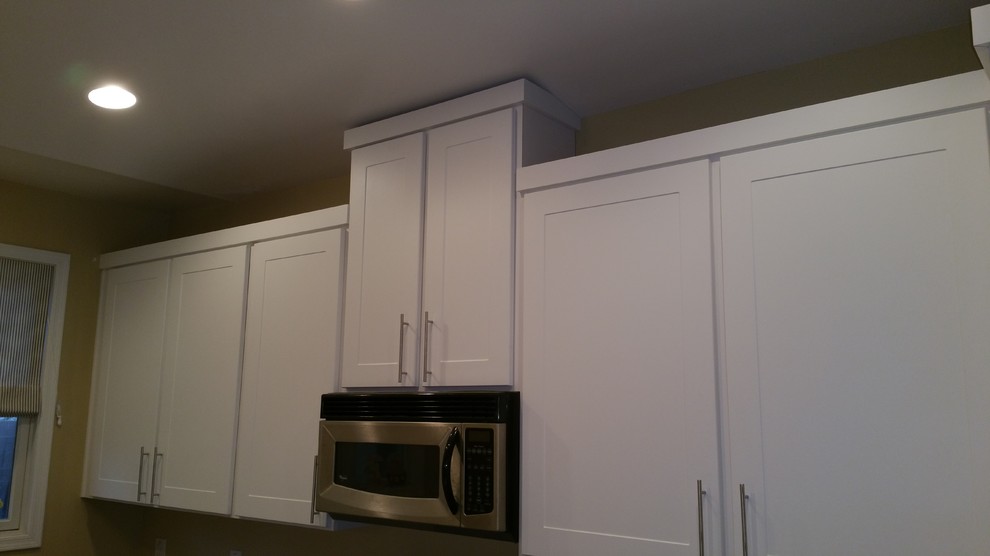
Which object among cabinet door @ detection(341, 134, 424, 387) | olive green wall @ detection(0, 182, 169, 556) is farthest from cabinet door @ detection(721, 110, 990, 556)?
olive green wall @ detection(0, 182, 169, 556)

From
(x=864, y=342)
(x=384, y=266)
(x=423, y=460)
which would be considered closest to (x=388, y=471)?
(x=423, y=460)

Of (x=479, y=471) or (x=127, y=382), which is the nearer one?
(x=479, y=471)

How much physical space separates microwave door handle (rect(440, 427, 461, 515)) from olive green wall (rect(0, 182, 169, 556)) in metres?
2.23

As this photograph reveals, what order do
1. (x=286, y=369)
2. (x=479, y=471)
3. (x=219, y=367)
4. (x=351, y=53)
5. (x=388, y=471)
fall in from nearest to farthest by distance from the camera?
(x=479, y=471) < (x=351, y=53) < (x=388, y=471) < (x=286, y=369) < (x=219, y=367)

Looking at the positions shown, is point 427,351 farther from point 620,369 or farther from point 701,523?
point 701,523

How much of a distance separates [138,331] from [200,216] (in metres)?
0.72

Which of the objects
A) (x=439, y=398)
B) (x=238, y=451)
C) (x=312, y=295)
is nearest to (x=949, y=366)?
(x=439, y=398)

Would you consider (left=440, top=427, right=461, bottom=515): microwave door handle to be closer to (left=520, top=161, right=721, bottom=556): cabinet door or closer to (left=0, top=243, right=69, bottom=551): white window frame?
(left=520, top=161, right=721, bottom=556): cabinet door

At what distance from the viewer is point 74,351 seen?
3.46 m

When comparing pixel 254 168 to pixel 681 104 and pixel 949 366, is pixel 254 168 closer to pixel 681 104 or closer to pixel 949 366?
pixel 681 104

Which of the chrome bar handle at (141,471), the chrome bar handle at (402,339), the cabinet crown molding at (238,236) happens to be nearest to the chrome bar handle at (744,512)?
the chrome bar handle at (402,339)

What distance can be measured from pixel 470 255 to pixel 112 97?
1269mm

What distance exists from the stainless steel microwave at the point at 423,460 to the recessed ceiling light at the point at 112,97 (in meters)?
1.14

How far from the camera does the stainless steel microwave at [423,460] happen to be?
199 cm
